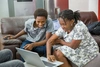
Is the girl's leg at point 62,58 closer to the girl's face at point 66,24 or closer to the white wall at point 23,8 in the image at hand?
the girl's face at point 66,24

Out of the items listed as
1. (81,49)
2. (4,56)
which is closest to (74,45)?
(81,49)

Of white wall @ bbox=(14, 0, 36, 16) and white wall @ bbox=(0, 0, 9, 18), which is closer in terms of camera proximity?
white wall @ bbox=(0, 0, 9, 18)

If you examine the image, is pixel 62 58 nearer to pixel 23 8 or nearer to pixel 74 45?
pixel 74 45

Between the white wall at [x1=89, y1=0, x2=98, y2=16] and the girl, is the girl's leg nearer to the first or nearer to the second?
the girl

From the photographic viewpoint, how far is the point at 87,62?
1889mm

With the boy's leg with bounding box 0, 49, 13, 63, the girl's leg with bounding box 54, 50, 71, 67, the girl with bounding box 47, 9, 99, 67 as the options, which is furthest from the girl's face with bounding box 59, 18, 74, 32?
the boy's leg with bounding box 0, 49, 13, 63

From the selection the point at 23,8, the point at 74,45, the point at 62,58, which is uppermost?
the point at 23,8

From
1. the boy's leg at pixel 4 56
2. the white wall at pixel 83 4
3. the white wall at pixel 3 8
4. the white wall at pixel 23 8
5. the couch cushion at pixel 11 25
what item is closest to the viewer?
the boy's leg at pixel 4 56

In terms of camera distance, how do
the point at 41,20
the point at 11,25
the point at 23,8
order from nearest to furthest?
the point at 41,20, the point at 11,25, the point at 23,8

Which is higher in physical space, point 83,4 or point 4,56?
point 83,4

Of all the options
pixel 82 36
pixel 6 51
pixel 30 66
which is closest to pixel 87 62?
pixel 82 36

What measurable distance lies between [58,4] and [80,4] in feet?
1.87

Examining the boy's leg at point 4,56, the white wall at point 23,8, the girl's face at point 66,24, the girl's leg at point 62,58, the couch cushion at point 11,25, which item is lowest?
the girl's leg at point 62,58

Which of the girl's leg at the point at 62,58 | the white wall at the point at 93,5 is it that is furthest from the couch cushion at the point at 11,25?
the white wall at the point at 93,5
